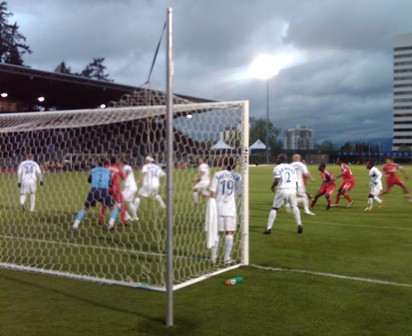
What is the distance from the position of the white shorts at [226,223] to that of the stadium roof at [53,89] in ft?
79.2

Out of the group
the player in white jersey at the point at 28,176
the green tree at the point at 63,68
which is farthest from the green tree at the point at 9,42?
the player in white jersey at the point at 28,176

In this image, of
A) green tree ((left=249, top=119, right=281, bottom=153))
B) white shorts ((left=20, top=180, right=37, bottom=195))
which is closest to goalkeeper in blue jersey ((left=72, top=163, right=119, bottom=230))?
white shorts ((left=20, top=180, right=37, bottom=195))

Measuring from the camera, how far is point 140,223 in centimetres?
1227

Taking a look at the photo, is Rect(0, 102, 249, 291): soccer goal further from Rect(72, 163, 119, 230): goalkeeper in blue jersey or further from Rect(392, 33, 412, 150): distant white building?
Rect(392, 33, 412, 150): distant white building

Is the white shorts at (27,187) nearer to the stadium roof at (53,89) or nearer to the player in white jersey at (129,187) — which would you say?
the player in white jersey at (129,187)

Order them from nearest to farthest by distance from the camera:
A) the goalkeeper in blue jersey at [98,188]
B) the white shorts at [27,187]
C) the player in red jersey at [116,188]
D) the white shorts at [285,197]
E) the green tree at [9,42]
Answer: the white shorts at [285,197] → the goalkeeper in blue jersey at [98,188] → the player in red jersey at [116,188] → the white shorts at [27,187] → the green tree at [9,42]

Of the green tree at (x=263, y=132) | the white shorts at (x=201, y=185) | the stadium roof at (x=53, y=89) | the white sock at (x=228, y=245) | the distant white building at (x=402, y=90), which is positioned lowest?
the white sock at (x=228, y=245)

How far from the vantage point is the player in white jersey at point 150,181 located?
25.7ft

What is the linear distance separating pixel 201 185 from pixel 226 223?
1300mm

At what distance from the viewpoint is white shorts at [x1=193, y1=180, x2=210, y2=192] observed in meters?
8.17

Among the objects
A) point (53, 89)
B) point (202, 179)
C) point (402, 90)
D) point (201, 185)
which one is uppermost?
point (402, 90)

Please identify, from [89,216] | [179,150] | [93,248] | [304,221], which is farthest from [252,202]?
[179,150]

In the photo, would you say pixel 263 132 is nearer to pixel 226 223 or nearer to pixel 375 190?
pixel 375 190

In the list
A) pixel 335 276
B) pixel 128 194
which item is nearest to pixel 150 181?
pixel 128 194
